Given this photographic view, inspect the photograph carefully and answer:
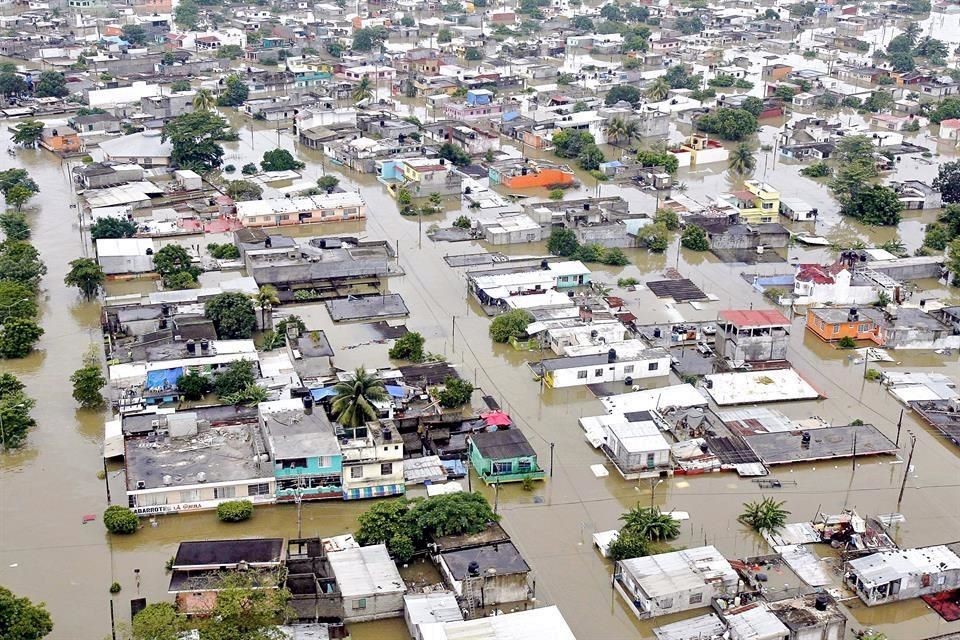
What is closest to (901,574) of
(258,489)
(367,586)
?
(367,586)

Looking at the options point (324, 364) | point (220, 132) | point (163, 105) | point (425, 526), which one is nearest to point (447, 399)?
point (324, 364)

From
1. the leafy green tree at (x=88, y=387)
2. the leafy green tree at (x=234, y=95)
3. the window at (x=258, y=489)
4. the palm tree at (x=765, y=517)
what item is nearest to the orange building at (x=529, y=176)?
the leafy green tree at (x=234, y=95)

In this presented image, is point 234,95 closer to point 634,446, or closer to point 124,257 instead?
point 124,257

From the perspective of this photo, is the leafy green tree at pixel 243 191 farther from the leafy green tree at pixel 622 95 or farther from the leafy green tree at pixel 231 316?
the leafy green tree at pixel 622 95

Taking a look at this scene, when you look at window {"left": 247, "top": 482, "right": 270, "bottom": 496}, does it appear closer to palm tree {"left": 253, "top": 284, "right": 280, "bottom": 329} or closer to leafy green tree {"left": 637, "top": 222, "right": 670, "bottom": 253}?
palm tree {"left": 253, "top": 284, "right": 280, "bottom": 329}

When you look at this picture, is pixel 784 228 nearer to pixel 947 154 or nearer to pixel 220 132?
pixel 947 154

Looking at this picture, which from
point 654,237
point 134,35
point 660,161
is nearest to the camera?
point 654,237
